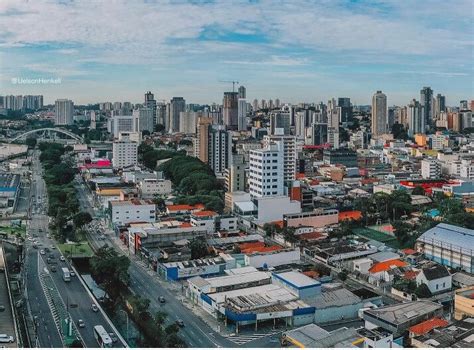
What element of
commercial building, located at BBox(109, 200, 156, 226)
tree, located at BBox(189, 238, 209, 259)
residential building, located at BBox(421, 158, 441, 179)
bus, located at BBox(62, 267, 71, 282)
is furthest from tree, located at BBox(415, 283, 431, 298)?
residential building, located at BBox(421, 158, 441, 179)

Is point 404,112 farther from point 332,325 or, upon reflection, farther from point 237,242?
point 332,325

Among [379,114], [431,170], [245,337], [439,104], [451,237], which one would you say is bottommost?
[245,337]

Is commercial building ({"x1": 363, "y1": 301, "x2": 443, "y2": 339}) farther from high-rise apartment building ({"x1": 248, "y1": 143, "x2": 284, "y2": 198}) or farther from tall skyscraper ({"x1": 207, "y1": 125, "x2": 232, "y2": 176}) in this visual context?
tall skyscraper ({"x1": 207, "y1": 125, "x2": 232, "y2": 176})

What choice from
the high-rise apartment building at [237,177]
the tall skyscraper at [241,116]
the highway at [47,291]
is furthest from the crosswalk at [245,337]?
the tall skyscraper at [241,116]

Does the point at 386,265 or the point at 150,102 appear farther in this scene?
the point at 150,102

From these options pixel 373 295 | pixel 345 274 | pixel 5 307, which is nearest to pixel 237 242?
pixel 345 274

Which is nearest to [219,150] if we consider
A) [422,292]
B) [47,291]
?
[47,291]

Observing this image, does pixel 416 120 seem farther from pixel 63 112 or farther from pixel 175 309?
pixel 175 309
